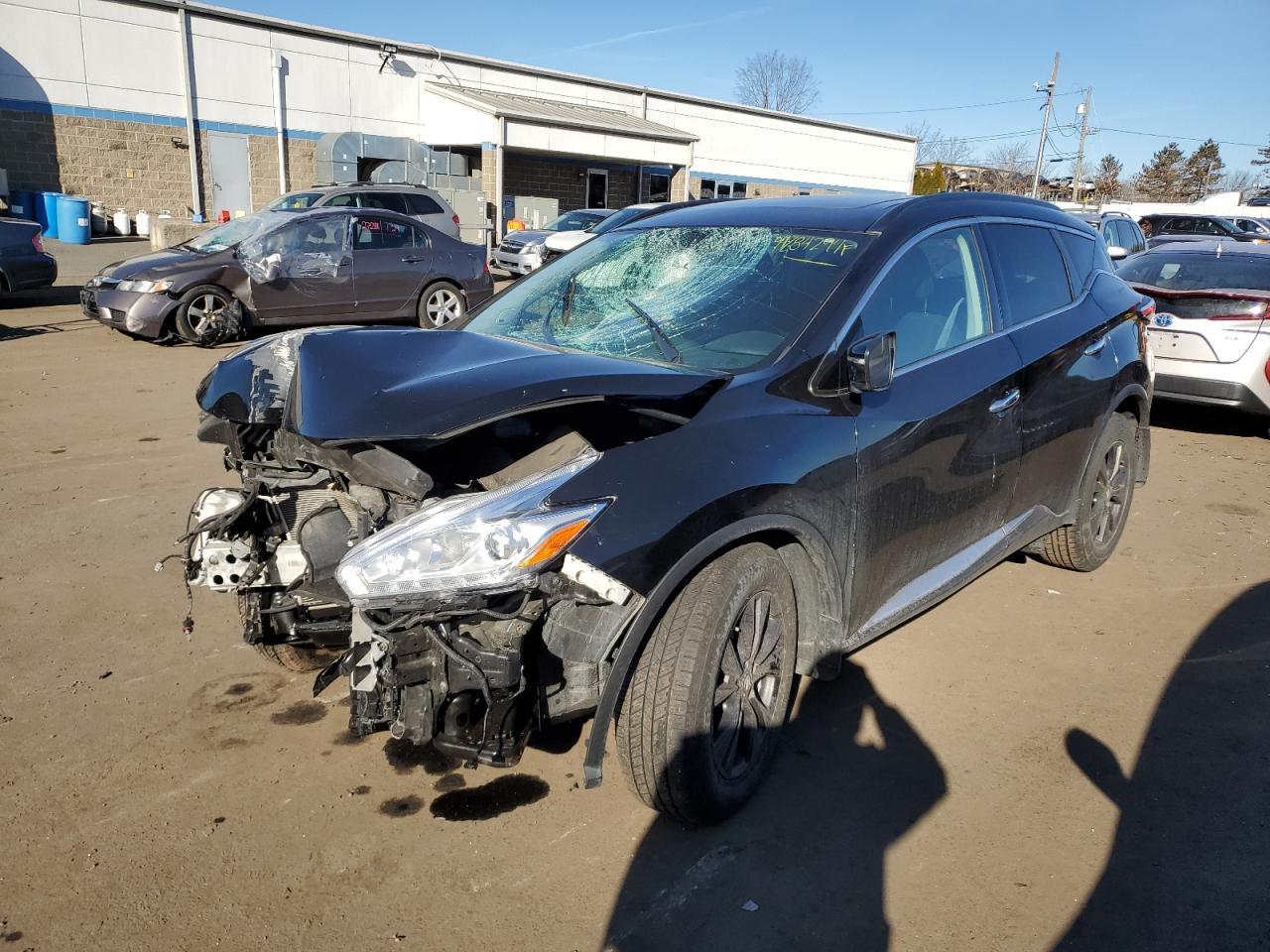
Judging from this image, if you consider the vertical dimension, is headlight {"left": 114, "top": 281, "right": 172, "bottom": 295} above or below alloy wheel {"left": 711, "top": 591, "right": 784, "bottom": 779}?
above

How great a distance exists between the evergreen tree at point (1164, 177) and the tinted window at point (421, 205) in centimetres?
6936

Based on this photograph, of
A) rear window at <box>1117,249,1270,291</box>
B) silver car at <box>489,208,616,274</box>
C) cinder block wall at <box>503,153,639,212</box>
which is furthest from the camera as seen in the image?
cinder block wall at <box>503,153,639,212</box>

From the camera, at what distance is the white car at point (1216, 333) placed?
7.84 metres

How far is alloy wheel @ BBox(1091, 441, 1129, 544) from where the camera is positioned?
489 centimetres

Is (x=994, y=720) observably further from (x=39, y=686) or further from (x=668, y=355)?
(x=39, y=686)

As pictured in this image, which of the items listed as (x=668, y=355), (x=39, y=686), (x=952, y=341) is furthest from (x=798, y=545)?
(x=39, y=686)

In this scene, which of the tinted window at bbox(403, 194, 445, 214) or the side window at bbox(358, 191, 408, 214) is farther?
the tinted window at bbox(403, 194, 445, 214)

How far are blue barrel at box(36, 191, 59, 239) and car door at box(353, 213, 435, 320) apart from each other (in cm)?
1390

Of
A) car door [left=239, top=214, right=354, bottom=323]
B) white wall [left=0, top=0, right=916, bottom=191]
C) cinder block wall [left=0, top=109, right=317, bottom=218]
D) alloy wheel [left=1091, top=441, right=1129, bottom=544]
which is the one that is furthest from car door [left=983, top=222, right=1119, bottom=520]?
cinder block wall [left=0, top=109, right=317, bottom=218]

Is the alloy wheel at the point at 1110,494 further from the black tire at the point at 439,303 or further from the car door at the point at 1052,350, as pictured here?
the black tire at the point at 439,303

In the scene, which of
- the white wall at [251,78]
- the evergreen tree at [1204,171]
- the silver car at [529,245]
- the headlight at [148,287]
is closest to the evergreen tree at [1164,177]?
the evergreen tree at [1204,171]

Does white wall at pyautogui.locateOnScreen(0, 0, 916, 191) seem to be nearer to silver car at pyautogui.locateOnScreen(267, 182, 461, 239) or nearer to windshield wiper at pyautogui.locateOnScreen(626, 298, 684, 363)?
silver car at pyautogui.locateOnScreen(267, 182, 461, 239)

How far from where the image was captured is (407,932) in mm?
2447

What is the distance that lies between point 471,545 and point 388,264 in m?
10.5
